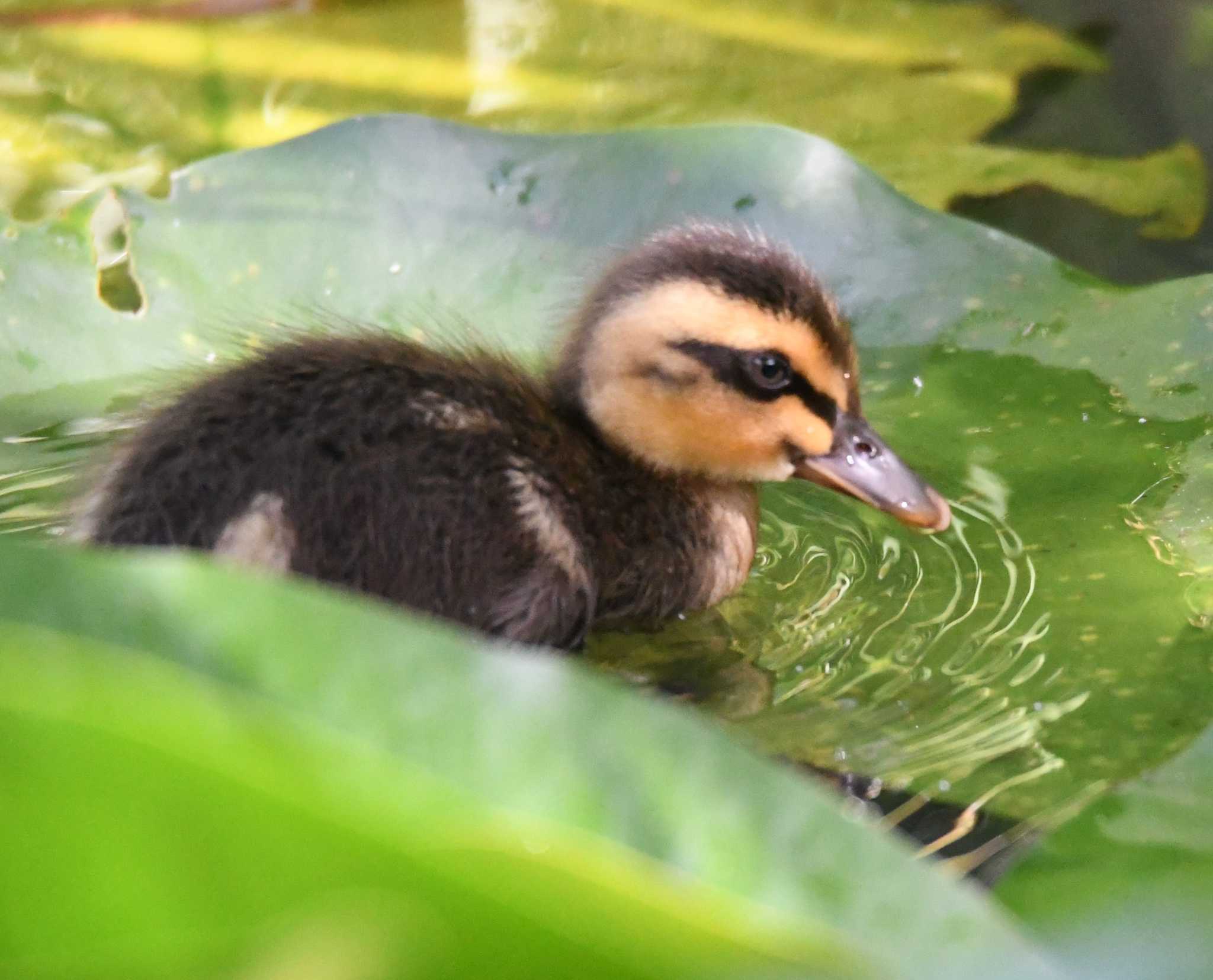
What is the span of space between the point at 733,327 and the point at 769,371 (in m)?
0.06

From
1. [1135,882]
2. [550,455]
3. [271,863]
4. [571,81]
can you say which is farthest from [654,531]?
[571,81]

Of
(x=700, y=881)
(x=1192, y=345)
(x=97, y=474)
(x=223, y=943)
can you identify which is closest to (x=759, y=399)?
(x=1192, y=345)

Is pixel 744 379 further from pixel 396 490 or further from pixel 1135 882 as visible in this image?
pixel 1135 882

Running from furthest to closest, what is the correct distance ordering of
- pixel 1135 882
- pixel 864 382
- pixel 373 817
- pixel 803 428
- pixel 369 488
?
pixel 864 382 → pixel 803 428 → pixel 369 488 → pixel 1135 882 → pixel 373 817

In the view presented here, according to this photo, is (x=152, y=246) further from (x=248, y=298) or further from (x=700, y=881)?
(x=700, y=881)

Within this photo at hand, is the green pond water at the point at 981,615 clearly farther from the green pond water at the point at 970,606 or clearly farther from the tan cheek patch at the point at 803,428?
the tan cheek patch at the point at 803,428

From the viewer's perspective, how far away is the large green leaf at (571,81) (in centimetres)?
282

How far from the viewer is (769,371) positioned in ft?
5.69

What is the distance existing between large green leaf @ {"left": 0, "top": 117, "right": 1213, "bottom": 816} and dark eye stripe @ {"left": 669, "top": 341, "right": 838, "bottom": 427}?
0.62ft

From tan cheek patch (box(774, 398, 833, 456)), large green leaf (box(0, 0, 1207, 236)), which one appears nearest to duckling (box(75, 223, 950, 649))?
tan cheek patch (box(774, 398, 833, 456))

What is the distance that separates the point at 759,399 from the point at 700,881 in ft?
3.19

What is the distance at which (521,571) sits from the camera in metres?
1.56

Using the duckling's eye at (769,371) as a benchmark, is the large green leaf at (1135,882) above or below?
below

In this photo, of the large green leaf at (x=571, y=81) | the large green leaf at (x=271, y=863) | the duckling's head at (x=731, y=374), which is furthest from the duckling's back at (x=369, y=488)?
the large green leaf at (x=571, y=81)
